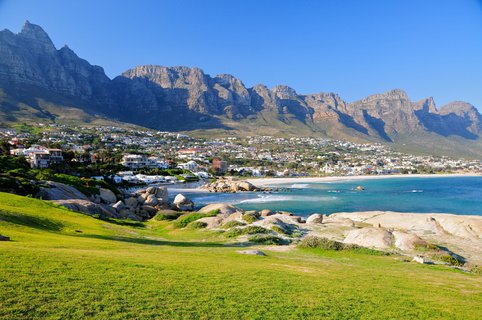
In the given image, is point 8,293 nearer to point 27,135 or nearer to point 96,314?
point 96,314

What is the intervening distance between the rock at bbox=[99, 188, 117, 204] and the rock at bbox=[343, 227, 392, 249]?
4222 centimetres

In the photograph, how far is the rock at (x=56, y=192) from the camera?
39.4 metres

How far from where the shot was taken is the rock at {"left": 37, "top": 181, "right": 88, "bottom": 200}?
3938cm

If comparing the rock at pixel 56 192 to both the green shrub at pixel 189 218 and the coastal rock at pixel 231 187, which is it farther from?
the coastal rock at pixel 231 187

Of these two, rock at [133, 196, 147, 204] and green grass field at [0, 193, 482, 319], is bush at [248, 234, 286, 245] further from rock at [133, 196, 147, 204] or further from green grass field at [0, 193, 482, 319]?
rock at [133, 196, 147, 204]

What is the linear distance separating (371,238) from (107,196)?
45148 millimetres

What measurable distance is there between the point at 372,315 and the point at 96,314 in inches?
313

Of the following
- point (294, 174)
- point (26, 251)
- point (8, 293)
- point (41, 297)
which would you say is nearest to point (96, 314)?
point (41, 297)

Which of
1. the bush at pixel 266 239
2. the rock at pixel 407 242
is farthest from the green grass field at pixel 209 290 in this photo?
the bush at pixel 266 239

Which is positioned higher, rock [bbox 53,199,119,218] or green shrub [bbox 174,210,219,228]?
rock [bbox 53,199,119,218]

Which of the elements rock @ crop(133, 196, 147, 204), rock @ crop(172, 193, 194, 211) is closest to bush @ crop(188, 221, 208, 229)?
rock @ crop(172, 193, 194, 211)

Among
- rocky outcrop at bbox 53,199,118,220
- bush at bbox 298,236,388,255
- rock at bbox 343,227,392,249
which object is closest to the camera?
bush at bbox 298,236,388,255

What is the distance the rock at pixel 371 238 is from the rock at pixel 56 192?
3423cm

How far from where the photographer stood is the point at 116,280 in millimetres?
10680
